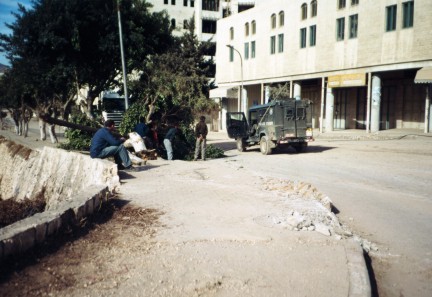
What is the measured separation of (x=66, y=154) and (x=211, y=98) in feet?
102

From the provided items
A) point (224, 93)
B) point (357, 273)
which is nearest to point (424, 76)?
point (224, 93)

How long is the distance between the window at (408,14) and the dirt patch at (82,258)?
23.4 meters

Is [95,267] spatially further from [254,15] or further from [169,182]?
[254,15]

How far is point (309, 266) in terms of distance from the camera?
4.22 meters

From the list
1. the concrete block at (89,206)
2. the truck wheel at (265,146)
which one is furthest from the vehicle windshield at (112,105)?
the concrete block at (89,206)

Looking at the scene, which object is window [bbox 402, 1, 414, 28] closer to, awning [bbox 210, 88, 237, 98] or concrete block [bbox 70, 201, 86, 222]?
awning [bbox 210, 88, 237, 98]

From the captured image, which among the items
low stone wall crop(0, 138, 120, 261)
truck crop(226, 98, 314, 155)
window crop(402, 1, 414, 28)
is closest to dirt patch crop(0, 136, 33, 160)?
low stone wall crop(0, 138, 120, 261)

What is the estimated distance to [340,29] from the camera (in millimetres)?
28609

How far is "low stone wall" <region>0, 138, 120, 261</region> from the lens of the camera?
4.42 meters

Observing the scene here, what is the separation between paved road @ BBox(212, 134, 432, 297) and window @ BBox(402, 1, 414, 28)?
9.16 meters

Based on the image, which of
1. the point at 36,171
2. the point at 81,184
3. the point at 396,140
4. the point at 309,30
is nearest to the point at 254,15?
the point at 309,30

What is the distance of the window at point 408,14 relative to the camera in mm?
23656

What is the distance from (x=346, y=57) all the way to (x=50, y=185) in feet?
74.5

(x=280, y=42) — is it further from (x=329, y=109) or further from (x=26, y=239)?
(x=26, y=239)
